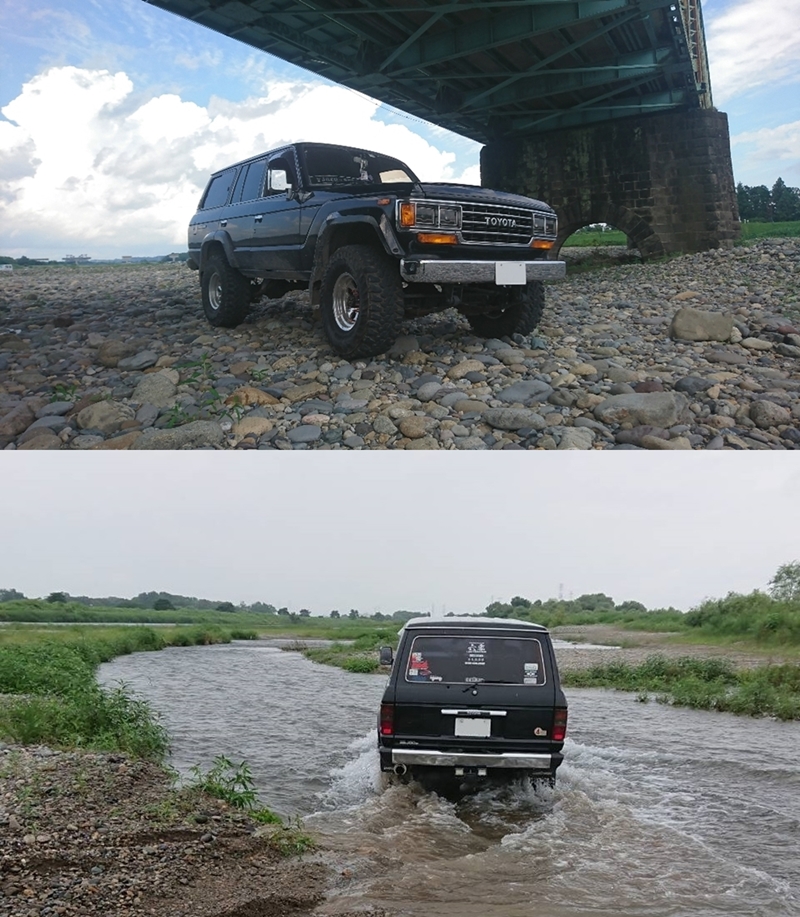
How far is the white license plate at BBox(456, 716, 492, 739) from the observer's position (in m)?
7.10

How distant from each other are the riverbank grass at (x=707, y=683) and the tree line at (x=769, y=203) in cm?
899

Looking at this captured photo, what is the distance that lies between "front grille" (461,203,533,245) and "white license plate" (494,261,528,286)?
370 millimetres

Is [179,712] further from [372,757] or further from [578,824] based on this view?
[578,824]

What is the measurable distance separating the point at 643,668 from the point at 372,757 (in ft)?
35.3

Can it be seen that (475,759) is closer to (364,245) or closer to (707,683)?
(364,245)

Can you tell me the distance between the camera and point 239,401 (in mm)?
5566

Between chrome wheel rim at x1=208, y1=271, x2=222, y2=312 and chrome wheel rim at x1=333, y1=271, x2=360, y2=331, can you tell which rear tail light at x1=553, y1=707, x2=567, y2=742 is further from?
chrome wheel rim at x1=208, y1=271, x2=222, y2=312

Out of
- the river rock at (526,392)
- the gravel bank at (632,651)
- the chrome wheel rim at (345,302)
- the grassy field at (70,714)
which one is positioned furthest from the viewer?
the gravel bank at (632,651)

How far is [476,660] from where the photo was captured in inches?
295

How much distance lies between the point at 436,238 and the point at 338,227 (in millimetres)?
723

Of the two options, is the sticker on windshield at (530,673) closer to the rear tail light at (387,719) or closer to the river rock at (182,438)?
the rear tail light at (387,719)

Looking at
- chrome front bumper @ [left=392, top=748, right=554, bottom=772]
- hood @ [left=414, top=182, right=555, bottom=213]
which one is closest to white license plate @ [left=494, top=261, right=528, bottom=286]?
hood @ [left=414, top=182, right=555, bottom=213]

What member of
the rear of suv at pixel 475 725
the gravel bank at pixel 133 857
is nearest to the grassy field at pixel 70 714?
the gravel bank at pixel 133 857

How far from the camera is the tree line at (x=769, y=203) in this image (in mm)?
6676
